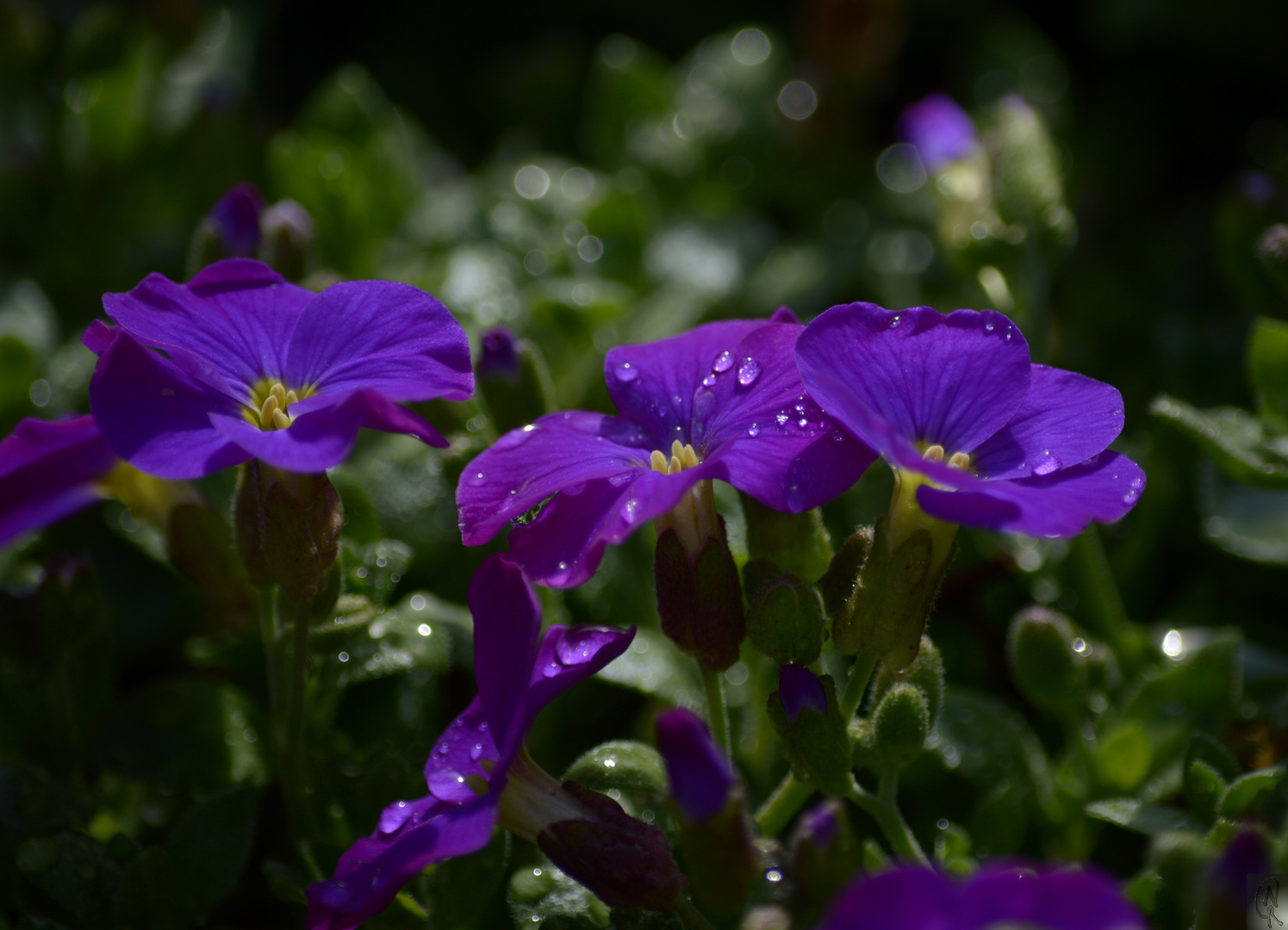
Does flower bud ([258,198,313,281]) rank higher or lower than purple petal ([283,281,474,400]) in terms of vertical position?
lower

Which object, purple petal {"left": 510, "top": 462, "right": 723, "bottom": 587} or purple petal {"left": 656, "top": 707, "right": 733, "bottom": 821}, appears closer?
purple petal {"left": 656, "top": 707, "right": 733, "bottom": 821}

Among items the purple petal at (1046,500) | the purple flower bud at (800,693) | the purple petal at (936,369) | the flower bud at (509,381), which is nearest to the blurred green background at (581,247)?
the flower bud at (509,381)

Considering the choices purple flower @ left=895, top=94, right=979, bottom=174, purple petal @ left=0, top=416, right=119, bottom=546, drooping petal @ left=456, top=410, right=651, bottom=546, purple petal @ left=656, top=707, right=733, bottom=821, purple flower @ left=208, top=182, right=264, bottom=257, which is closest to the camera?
purple petal @ left=656, top=707, right=733, bottom=821

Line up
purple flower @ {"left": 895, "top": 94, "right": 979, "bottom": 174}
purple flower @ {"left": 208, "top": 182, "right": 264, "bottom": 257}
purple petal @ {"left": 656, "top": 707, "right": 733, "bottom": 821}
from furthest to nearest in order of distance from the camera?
1. purple flower @ {"left": 895, "top": 94, "right": 979, "bottom": 174}
2. purple flower @ {"left": 208, "top": 182, "right": 264, "bottom": 257}
3. purple petal @ {"left": 656, "top": 707, "right": 733, "bottom": 821}

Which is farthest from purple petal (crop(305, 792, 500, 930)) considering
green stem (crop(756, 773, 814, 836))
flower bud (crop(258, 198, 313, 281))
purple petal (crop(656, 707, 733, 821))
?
flower bud (crop(258, 198, 313, 281))

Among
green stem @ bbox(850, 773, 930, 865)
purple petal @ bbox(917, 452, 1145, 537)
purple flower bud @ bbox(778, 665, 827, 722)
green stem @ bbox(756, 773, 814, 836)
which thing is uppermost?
purple petal @ bbox(917, 452, 1145, 537)

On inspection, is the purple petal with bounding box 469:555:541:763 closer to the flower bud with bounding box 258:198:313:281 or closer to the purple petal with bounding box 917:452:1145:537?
the purple petal with bounding box 917:452:1145:537

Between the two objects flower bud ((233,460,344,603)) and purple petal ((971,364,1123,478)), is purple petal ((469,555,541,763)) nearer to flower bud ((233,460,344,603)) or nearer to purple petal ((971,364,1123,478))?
flower bud ((233,460,344,603))
